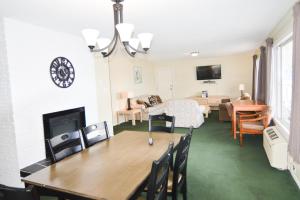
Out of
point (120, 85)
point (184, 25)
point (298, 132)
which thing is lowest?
point (298, 132)

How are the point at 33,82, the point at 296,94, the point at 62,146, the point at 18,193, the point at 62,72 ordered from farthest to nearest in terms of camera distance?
the point at 62,72, the point at 33,82, the point at 296,94, the point at 62,146, the point at 18,193

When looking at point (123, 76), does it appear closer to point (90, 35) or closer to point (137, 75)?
point (137, 75)

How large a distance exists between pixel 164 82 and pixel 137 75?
188 cm

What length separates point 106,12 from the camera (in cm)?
271

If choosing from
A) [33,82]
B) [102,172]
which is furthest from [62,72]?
[102,172]

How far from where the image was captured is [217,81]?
8742 mm

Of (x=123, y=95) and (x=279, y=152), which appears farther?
(x=123, y=95)

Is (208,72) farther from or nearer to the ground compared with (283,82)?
farther from the ground

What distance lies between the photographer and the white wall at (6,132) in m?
2.82

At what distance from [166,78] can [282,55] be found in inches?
231

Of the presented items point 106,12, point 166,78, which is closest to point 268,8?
point 106,12

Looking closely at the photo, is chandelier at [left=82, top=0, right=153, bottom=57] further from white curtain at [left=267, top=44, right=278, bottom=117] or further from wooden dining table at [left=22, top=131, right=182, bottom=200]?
white curtain at [left=267, top=44, right=278, bottom=117]

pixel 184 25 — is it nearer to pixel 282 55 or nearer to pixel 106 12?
pixel 106 12

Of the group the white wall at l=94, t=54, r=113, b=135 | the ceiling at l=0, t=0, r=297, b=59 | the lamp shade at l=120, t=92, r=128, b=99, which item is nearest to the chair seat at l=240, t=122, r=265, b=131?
the ceiling at l=0, t=0, r=297, b=59
